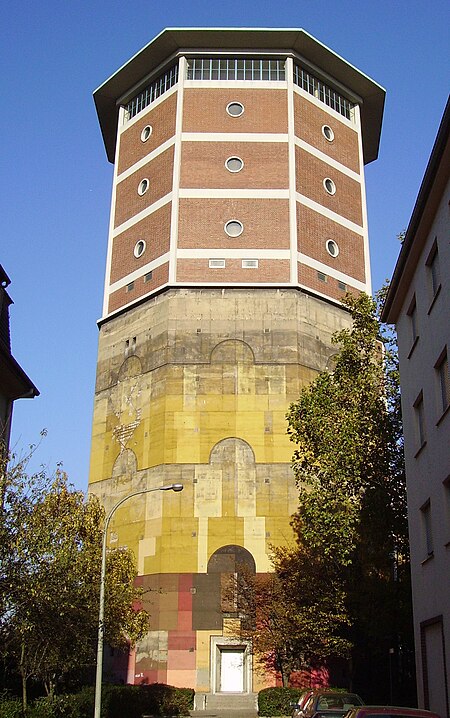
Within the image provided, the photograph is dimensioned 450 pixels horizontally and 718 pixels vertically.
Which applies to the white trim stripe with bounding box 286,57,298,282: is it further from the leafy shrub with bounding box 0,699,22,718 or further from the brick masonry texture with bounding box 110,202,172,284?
the leafy shrub with bounding box 0,699,22,718

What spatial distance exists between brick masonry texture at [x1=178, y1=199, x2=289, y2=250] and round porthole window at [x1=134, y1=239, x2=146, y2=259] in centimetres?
304

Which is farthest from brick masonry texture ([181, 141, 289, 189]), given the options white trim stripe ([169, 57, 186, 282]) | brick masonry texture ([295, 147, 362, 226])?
brick masonry texture ([295, 147, 362, 226])

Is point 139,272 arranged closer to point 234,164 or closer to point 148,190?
point 148,190

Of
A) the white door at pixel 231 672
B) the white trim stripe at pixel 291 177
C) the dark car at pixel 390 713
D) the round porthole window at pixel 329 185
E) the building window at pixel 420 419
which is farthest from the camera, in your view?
the round porthole window at pixel 329 185

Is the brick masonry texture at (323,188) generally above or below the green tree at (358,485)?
above

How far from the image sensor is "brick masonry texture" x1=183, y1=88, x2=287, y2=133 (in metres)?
48.5

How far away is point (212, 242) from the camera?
46.0 metres

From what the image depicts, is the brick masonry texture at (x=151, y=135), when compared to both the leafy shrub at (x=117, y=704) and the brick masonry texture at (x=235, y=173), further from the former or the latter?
the leafy shrub at (x=117, y=704)

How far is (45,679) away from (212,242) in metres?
25.3

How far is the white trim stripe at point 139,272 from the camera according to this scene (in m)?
46.2

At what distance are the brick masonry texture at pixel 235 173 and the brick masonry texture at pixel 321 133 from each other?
2320 millimetres

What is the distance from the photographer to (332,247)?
4772 cm

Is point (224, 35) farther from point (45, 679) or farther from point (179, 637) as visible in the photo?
point (45, 679)

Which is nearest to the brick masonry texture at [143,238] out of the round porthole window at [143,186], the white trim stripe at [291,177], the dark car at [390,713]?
the round porthole window at [143,186]
